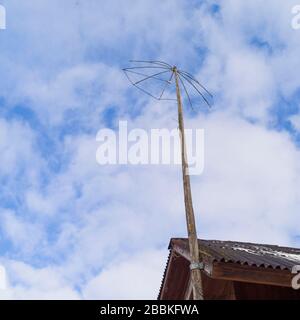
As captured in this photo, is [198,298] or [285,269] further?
[285,269]

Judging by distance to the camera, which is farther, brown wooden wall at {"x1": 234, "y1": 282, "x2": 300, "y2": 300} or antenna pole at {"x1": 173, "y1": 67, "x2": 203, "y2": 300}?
brown wooden wall at {"x1": 234, "y1": 282, "x2": 300, "y2": 300}

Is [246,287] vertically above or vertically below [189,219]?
below

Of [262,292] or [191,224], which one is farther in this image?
[262,292]

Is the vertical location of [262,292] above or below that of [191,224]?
below

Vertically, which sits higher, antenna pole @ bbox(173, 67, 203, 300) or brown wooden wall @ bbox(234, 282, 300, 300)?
antenna pole @ bbox(173, 67, 203, 300)

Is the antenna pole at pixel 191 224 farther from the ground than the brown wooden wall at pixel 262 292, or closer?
farther from the ground

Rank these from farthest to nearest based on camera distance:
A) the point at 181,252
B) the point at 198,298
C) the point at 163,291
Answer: the point at 163,291
the point at 181,252
the point at 198,298

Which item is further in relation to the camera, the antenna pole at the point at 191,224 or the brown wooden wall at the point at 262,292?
the brown wooden wall at the point at 262,292
